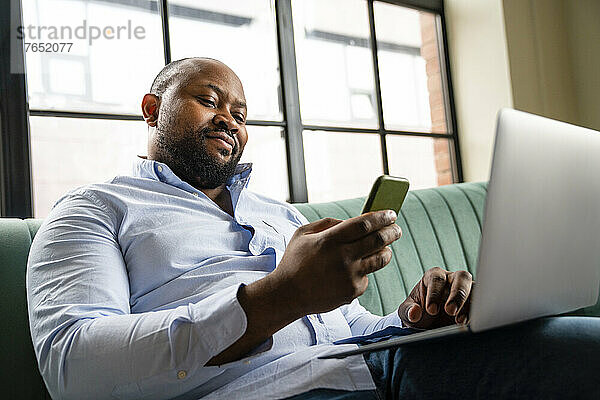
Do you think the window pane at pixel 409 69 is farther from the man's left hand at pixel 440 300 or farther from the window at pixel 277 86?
the man's left hand at pixel 440 300

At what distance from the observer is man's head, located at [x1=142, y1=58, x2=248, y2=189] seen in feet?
4.51

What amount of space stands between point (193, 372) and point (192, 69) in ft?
2.52

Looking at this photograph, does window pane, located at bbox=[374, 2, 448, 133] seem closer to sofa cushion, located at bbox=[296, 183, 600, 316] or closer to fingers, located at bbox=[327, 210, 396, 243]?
sofa cushion, located at bbox=[296, 183, 600, 316]

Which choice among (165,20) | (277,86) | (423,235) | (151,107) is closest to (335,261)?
(151,107)

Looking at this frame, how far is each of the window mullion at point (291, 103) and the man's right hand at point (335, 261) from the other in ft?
4.42

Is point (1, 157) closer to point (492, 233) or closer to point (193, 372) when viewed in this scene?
point (193, 372)

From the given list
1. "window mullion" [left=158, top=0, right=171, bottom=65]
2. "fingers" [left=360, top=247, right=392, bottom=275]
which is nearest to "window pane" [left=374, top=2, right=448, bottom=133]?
"window mullion" [left=158, top=0, right=171, bottom=65]

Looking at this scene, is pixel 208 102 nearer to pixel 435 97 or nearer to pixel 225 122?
pixel 225 122

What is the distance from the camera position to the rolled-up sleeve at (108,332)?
865 mm

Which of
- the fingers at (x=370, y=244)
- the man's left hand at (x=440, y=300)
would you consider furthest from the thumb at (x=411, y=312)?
the fingers at (x=370, y=244)

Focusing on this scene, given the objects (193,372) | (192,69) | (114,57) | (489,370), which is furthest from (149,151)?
(489,370)

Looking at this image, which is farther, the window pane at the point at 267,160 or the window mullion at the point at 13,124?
the window pane at the point at 267,160

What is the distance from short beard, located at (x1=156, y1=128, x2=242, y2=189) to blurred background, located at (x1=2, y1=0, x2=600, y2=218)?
474 mm

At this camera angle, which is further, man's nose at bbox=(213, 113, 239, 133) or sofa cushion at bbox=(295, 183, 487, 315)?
sofa cushion at bbox=(295, 183, 487, 315)
